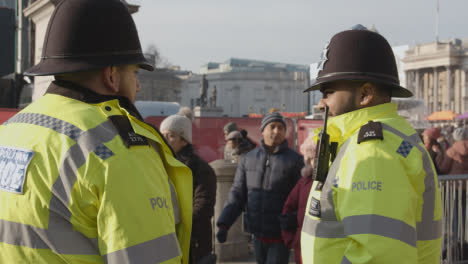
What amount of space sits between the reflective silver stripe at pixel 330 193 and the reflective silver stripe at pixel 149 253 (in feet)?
2.19

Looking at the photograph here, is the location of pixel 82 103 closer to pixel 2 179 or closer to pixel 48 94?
pixel 48 94

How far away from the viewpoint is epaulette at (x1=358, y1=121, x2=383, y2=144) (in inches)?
74.5

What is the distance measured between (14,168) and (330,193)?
1.06 metres

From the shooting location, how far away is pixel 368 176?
1.80m

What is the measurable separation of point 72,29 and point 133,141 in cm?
42

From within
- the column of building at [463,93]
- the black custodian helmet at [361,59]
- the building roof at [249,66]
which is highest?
the building roof at [249,66]

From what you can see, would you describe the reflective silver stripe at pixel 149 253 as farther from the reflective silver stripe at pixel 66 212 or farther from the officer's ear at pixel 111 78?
the officer's ear at pixel 111 78

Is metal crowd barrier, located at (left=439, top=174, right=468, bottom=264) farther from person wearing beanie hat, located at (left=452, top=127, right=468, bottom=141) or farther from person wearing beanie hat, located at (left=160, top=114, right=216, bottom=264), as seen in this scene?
person wearing beanie hat, located at (left=160, top=114, right=216, bottom=264)

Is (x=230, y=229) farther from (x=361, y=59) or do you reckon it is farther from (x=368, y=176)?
(x=368, y=176)

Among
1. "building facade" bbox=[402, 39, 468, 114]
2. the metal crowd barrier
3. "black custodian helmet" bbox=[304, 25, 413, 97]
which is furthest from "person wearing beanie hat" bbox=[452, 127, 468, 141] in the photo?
"building facade" bbox=[402, 39, 468, 114]

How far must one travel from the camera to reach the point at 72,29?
1.64 metres

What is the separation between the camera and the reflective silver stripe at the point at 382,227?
1.75m

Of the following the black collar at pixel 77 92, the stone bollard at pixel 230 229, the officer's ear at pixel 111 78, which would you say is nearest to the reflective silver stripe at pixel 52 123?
the black collar at pixel 77 92

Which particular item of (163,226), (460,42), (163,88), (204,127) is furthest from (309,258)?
(460,42)
